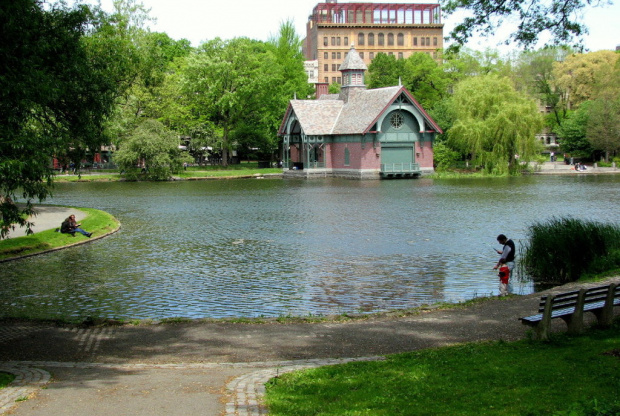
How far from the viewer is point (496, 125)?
6425cm

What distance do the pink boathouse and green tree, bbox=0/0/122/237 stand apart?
126 feet

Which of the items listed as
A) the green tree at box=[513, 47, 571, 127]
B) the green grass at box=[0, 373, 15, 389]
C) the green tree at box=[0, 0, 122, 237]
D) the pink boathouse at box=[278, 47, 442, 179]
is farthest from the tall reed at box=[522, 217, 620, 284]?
the green tree at box=[513, 47, 571, 127]

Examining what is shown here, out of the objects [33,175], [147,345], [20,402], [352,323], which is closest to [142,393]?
[20,402]

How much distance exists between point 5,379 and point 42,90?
33.0ft

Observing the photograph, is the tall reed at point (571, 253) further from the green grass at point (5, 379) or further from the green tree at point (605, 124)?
the green tree at point (605, 124)

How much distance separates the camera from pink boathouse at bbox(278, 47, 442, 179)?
67.4 meters

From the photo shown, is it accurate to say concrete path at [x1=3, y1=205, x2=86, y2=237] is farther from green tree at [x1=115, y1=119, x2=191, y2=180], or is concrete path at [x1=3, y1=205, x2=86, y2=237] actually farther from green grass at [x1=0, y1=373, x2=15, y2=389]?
green tree at [x1=115, y1=119, x2=191, y2=180]

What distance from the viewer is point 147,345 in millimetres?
11188

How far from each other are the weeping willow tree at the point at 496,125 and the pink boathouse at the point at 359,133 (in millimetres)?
3800

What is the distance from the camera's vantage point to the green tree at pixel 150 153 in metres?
→ 64.4

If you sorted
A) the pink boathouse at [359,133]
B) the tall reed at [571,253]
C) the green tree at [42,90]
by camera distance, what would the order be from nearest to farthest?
the green tree at [42,90] → the tall reed at [571,253] → the pink boathouse at [359,133]

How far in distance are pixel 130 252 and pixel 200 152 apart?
60.2 m

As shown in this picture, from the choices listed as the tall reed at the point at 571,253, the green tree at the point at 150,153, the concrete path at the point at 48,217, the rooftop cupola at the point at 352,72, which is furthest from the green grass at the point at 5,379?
the rooftop cupola at the point at 352,72

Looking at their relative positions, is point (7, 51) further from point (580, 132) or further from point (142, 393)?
point (580, 132)
